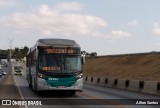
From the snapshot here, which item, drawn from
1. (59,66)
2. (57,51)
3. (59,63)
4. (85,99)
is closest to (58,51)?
(57,51)

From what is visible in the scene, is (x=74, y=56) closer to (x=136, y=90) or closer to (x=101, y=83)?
(x=136, y=90)

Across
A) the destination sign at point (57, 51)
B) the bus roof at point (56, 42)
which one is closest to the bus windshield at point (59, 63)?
the destination sign at point (57, 51)

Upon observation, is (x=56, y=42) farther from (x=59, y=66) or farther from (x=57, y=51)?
(x=59, y=66)

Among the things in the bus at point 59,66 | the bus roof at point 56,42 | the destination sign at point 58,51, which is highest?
the bus roof at point 56,42

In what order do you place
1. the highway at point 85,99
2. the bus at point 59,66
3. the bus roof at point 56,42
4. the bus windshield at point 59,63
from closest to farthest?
the highway at point 85,99 → the bus at point 59,66 → the bus windshield at point 59,63 → the bus roof at point 56,42

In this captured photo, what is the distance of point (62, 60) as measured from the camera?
21.6m

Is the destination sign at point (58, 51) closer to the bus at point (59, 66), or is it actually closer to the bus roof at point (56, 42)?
the bus at point (59, 66)

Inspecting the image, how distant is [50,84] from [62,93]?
3.53m

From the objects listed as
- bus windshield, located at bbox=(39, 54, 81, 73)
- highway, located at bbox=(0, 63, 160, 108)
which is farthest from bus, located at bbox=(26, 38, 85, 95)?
highway, located at bbox=(0, 63, 160, 108)

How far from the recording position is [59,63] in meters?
21.5

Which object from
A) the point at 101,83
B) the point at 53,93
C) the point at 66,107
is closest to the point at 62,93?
the point at 53,93

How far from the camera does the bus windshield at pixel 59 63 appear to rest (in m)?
21.3

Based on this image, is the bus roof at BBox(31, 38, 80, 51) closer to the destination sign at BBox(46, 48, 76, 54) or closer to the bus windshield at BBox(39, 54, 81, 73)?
the destination sign at BBox(46, 48, 76, 54)

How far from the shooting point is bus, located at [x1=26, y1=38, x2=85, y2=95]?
21.2 m
